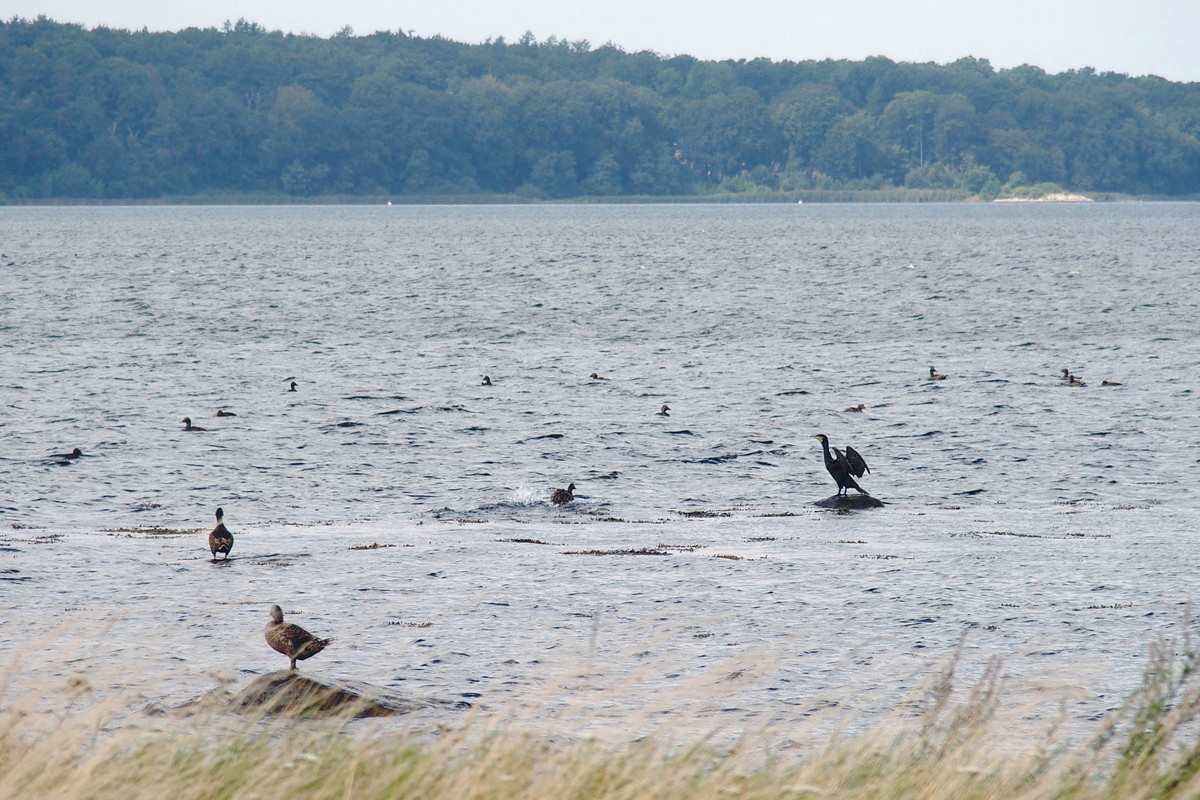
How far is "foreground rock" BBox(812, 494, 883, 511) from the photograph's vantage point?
882 inches

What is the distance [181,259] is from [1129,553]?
10414cm

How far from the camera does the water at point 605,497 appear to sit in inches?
542

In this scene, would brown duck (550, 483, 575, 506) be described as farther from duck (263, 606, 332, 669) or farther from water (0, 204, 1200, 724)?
duck (263, 606, 332, 669)

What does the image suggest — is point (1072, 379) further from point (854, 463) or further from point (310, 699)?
point (310, 699)

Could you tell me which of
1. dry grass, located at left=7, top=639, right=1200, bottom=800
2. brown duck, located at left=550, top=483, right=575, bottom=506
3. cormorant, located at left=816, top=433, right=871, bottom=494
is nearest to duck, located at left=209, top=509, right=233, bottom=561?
brown duck, located at left=550, top=483, right=575, bottom=506

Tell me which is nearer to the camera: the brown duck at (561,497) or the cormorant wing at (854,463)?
the brown duck at (561,497)

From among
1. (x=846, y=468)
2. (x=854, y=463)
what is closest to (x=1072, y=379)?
(x=854, y=463)

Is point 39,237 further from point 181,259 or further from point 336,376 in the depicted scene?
point 336,376

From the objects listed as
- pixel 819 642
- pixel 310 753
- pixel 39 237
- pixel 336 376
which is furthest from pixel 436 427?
pixel 39 237

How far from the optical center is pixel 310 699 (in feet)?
35.2

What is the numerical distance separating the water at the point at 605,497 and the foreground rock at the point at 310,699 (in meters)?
0.68

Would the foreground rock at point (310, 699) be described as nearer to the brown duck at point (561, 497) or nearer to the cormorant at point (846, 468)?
the brown duck at point (561, 497)

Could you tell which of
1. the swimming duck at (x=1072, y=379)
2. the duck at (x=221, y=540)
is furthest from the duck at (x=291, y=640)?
the swimming duck at (x=1072, y=379)

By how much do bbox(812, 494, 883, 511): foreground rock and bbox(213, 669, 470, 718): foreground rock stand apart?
1176 centimetres
